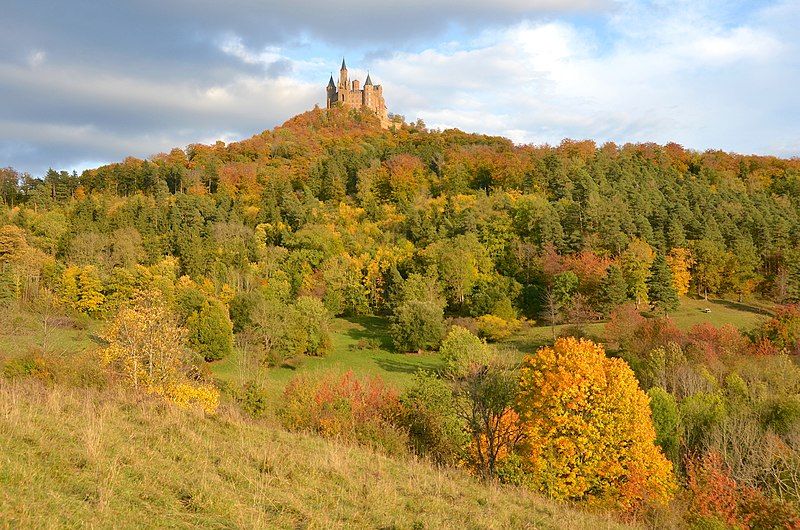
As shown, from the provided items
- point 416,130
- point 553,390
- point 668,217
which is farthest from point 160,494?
point 416,130

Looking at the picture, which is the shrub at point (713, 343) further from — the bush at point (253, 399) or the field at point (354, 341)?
the bush at point (253, 399)

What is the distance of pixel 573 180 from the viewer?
81.5m

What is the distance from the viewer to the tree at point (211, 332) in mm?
49219

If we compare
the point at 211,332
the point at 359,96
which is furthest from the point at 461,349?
the point at 359,96

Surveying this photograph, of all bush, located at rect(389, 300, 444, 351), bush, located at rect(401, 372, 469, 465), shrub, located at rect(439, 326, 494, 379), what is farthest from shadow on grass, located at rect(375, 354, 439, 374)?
bush, located at rect(401, 372, 469, 465)

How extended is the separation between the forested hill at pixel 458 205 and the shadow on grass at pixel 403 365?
17399 mm

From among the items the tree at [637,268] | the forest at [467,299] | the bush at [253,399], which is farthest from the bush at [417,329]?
the bush at [253,399]

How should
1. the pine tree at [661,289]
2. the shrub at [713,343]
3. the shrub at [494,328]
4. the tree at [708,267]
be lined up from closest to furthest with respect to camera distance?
the shrub at [713,343], the shrub at [494,328], the pine tree at [661,289], the tree at [708,267]

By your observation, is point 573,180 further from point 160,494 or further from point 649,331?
point 160,494

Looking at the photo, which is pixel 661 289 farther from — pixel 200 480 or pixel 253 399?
pixel 200 480

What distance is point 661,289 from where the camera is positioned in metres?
56.0

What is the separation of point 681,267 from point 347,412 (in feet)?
182

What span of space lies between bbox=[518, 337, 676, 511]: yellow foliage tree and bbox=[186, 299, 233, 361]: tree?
118 ft

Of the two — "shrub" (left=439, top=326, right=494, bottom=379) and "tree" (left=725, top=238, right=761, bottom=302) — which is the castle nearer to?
"tree" (left=725, top=238, right=761, bottom=302)
